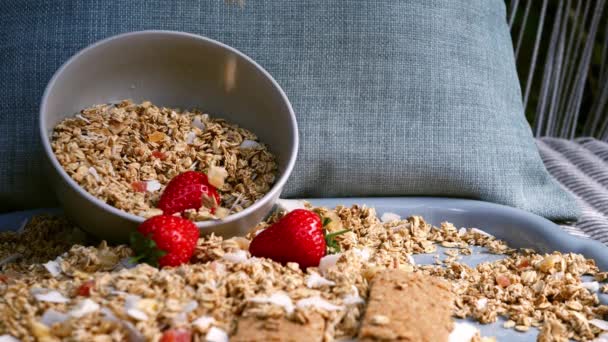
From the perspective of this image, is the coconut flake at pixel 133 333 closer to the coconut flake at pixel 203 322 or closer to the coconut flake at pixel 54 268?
the coconut flake at pixel 203 322

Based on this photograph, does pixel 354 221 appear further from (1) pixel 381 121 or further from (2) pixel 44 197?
(2) pixel 44 197

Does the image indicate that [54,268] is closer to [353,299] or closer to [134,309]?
[134,309]

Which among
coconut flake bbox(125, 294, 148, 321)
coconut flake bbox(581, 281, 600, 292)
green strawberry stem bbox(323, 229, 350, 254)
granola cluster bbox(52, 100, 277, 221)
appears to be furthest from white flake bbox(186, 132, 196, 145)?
coconut flake bbox(581, 281, 600, 292)

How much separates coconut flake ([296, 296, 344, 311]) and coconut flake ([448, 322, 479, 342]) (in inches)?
4.3

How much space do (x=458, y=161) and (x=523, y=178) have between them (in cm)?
11

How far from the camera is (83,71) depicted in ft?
2.94

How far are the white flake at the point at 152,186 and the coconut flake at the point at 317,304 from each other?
273mm

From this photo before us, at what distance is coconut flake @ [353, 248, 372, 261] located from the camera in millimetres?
804

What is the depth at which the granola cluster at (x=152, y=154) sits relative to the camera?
829 mm

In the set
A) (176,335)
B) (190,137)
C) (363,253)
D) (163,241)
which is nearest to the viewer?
(176,335)

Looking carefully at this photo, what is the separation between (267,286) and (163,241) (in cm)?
12

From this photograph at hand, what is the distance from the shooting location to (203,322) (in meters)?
0.62

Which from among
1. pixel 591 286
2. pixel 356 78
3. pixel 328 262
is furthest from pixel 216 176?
pixel 591 286

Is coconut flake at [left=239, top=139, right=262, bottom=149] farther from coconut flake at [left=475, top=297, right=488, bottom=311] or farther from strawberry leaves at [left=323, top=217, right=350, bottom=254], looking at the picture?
coconut flake at [left=475, top=297, right=488, bottom=311]
